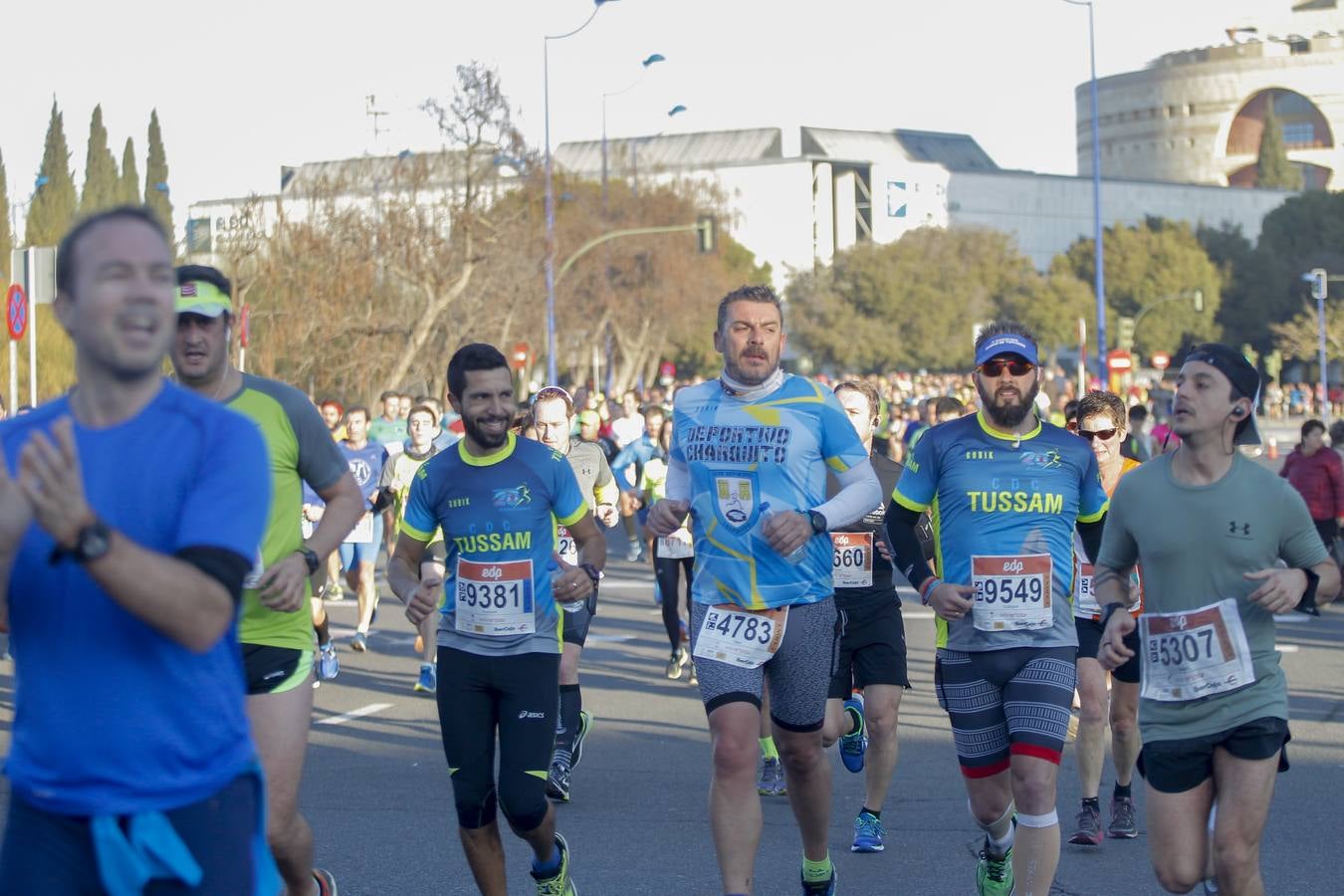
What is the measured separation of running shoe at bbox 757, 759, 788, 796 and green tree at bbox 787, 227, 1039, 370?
70.5m

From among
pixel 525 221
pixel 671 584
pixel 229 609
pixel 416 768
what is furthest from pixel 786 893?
pixel 525 221

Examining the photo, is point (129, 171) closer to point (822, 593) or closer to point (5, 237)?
point (5, 237)

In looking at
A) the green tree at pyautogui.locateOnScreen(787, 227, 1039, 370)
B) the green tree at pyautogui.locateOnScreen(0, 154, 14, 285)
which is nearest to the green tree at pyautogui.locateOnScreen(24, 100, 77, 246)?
the green tree at pyautogui.locateOnScreen(0, 154, 14, 285)

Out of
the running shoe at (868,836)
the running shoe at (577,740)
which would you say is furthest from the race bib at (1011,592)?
the running shoe at (577,740)

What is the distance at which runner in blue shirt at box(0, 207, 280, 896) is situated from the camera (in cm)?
310

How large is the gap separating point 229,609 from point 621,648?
12056 millimetres

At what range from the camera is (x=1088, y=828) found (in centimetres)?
789

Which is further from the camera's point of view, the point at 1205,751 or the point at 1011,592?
the point at 1011,592

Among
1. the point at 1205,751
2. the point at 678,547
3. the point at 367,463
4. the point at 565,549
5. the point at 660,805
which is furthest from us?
the point at 367,463

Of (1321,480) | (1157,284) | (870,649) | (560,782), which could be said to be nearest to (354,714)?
(560,782)

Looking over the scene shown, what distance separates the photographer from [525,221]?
47.3 meters

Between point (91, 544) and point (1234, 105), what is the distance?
153227mm

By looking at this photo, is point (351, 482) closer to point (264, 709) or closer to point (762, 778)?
point (264, 709)

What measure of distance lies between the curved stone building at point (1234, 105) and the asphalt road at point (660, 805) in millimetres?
139201
